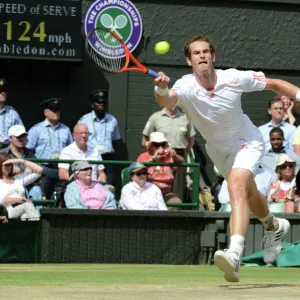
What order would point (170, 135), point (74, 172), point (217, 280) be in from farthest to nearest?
point (170, 135)
point (74, 172)
point (217, 280)

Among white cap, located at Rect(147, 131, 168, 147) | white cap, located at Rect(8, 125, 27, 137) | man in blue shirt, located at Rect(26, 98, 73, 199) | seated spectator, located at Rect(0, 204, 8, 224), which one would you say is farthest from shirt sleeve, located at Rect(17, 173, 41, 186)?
white cap, located at Rect(147, 131, 168, 147)

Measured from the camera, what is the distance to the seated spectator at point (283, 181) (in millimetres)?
13188

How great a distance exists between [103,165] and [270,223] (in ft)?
14.3

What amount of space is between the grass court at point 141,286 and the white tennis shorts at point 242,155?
0.99 m

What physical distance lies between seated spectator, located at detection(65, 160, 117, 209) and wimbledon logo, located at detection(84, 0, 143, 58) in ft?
11.7

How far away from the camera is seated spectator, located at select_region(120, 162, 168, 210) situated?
12742 mm

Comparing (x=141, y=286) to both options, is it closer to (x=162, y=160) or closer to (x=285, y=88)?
(x=285, y=88)

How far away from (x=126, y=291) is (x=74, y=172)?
19.0 ft

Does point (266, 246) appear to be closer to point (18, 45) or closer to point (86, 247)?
point (86, 247)

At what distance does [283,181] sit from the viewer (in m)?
13.2

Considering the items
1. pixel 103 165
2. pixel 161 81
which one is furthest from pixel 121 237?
pixel 161 81

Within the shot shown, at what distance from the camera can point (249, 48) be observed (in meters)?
16.3

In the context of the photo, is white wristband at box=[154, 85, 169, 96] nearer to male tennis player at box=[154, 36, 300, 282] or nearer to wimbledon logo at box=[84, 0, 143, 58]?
male tennis player at box=[154, 36, 300, 282]

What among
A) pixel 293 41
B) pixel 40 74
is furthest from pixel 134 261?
pixel 293 41
